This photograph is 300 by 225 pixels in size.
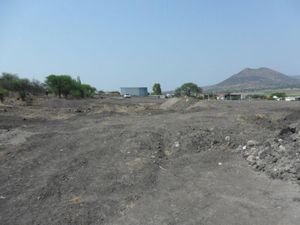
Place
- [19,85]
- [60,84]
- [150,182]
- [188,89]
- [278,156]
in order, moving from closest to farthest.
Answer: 1. [150,182]
2. [278,156]
3. [19,85]
4. [60,84]
5. [188,89]

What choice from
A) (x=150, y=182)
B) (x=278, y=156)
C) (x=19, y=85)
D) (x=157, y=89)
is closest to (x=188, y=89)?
(x=157, y=89)

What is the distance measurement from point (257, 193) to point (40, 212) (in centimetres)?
436

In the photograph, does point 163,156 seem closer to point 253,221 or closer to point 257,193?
point 257,193

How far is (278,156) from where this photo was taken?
976 cm

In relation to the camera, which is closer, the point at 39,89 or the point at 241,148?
the point at 241,148

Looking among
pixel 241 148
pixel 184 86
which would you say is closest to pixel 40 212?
→ pixel 241 148

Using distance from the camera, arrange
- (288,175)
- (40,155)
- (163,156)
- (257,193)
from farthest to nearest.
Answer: (40,155) < (163,156) < (288,175) < (257,193)

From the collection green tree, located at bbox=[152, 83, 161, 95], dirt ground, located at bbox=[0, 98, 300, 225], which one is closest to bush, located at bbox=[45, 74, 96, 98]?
green tree, located at bbox=[152, 83, 161, 95]

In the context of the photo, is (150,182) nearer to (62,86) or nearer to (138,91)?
(62,86)

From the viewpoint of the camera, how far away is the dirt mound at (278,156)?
29.3 ft

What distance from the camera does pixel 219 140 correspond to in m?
13.0

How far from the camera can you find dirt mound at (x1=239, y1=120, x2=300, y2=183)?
8.95 meters

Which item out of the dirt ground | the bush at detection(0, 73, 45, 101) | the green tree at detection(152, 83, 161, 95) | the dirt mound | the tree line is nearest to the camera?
the dirt ground

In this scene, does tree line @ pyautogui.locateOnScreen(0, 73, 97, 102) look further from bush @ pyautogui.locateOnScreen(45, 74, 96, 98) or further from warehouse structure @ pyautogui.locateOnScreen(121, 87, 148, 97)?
warehouse structure @ pyautogui.locateOnScreen(121, 87, 148, 97)
